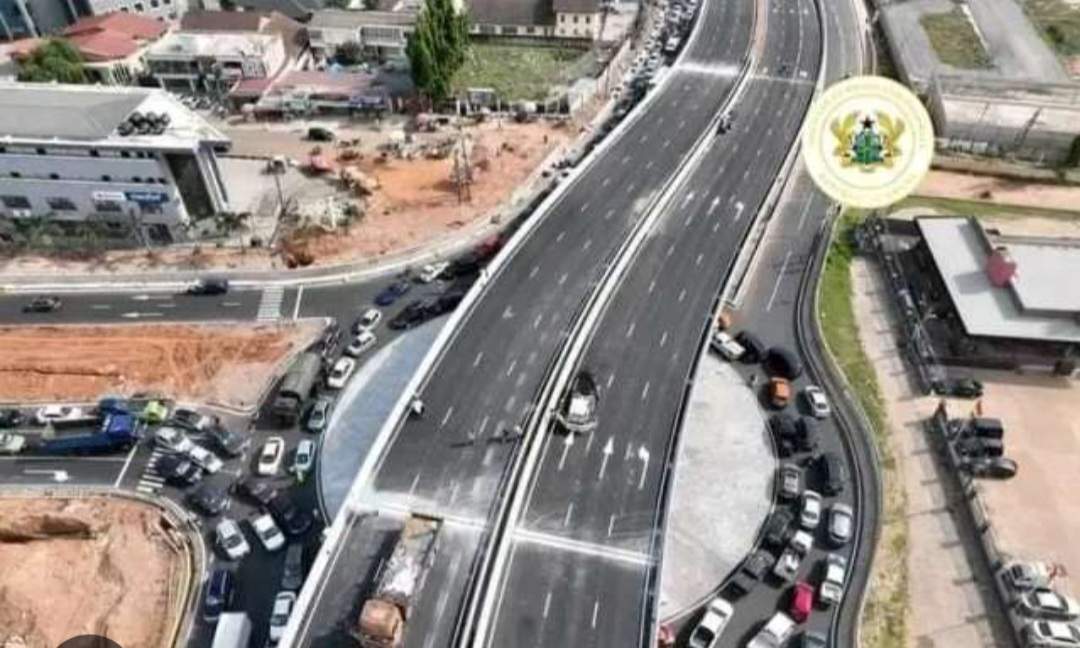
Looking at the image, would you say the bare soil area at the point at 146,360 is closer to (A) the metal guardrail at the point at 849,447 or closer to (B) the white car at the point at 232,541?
(B) the white car at the point at 232,541

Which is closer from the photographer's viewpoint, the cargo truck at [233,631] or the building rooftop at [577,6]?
the cargo truck at [233,631]

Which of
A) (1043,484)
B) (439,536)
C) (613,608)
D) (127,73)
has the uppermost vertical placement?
(127,73)

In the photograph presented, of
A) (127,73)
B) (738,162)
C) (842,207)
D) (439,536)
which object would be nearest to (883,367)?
(842,207)

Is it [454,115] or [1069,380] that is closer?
[1069,380]

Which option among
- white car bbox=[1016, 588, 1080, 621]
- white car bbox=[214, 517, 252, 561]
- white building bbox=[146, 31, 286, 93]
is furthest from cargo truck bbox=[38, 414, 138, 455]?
white car bbox=[1016, 588, 1080, 621]

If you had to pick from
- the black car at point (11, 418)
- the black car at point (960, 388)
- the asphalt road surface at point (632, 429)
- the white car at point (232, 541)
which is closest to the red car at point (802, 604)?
the asphalt road surface at point (632, 429)

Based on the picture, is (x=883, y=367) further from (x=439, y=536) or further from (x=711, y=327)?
(x=439, y=536)

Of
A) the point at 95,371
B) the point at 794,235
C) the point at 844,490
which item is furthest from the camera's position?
the point at 794,235

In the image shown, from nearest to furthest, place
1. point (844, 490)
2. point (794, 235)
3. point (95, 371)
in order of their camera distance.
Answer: point (844, 490) → point (95, 371) → point (794, 235)
